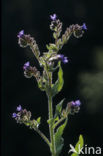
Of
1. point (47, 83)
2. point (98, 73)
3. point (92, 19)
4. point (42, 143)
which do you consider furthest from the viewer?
point (92, 19)

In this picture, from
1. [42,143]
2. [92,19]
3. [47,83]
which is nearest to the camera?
[47,83]

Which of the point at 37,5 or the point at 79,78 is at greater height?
the point at 37,5

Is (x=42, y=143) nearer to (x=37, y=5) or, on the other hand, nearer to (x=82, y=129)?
(x=82, y=129)

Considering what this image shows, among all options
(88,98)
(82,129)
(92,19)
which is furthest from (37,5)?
(82,129)

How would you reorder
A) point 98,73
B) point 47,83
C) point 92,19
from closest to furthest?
1. point 47,83
2. point 98,73
3. point 92,19

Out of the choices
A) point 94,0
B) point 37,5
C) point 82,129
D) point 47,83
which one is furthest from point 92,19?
point 47,83

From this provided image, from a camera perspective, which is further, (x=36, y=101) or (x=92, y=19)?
(x=92, y=19)

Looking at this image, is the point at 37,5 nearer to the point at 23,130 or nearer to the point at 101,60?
the point at 101,60

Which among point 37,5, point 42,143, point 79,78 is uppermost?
point 37,5

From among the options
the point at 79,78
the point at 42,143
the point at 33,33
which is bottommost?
the point at 42,143
